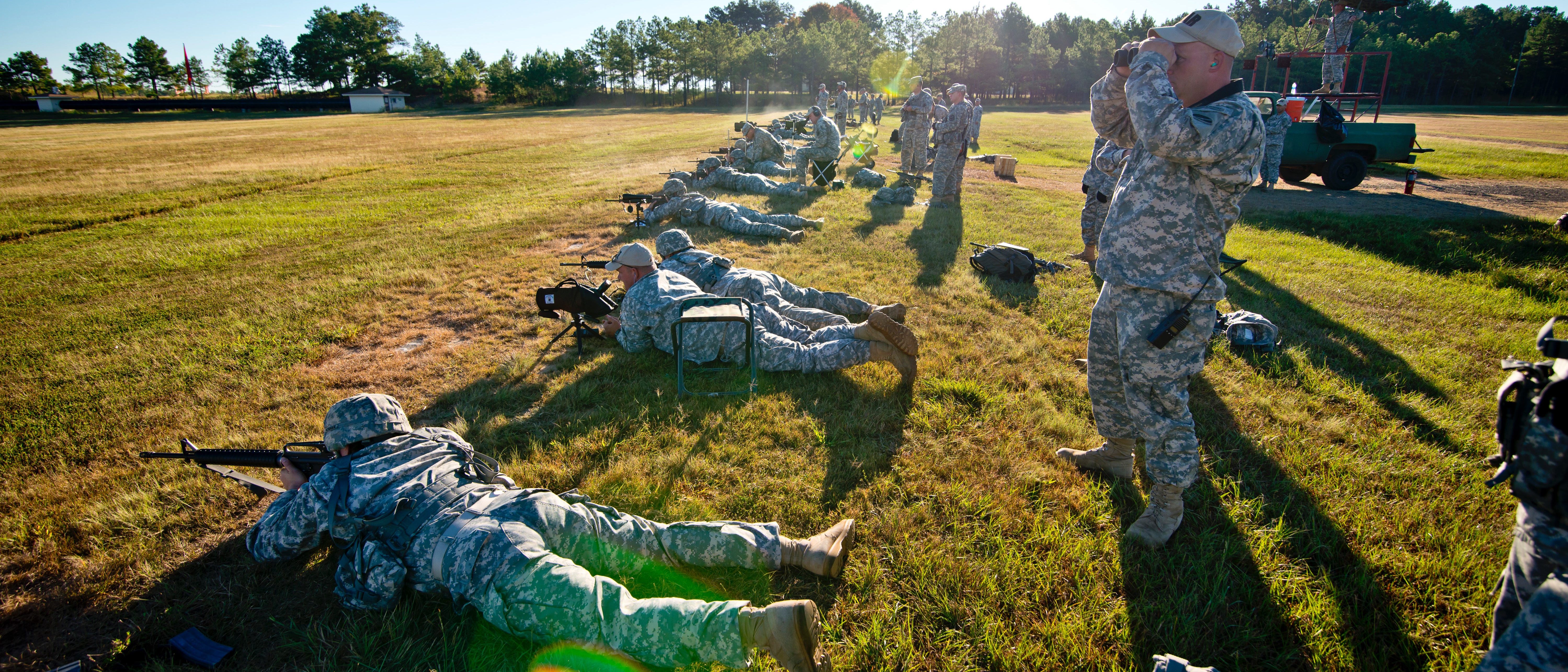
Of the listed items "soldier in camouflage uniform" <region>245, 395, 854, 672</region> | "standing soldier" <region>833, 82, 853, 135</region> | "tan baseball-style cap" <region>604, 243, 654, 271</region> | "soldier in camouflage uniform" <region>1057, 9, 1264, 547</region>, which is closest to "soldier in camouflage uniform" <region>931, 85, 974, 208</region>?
"tan baseball-style cap" <region>604, 243, 654, 271</region>

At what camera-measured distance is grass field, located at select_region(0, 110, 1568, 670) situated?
2.84m

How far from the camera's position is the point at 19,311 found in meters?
7.27

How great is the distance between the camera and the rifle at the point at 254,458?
330 cm

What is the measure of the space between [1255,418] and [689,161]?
60.7 feet

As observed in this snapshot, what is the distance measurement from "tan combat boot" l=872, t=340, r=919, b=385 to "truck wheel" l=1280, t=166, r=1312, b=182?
50.1 feet

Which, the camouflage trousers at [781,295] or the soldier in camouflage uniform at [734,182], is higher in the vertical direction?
the soldier in camouflage uniform at [734,182]

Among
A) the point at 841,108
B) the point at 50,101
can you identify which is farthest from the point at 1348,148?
the point at 50,101

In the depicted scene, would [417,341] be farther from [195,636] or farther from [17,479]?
[195,636]

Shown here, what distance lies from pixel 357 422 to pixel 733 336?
A: 281 centimetres

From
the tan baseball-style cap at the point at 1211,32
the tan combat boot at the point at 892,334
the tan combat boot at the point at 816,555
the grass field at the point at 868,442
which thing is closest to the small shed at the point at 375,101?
the grass field at the point at 868,442

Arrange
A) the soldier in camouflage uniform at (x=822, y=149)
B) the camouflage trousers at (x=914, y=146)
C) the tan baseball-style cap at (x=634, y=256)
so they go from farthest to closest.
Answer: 1. the camouflage trousers at (x=914, y=146)
2. the soldier in camouflage uniform at (x=822, y=149)
3. the tan baseball-style cap at (x=634, y=256)

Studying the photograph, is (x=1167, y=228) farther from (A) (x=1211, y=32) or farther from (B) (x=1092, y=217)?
(B) (x=1092, y=217)

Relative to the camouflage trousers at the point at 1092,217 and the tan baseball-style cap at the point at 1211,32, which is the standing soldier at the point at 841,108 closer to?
the camouflage trousers at the point at 1092,217

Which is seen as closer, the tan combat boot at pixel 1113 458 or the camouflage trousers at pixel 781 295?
the tan combat boot at pixel 1113 458
